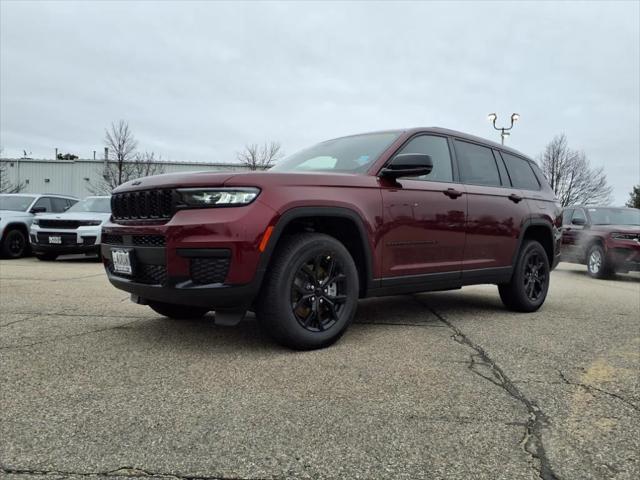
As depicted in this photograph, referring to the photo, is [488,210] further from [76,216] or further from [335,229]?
[76,216]

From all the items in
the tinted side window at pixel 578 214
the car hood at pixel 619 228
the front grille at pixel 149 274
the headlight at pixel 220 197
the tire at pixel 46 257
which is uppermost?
the headlight at pixel 220 197

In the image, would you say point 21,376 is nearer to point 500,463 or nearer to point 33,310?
point 33,310

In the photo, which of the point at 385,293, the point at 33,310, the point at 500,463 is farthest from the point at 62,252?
the point at 500,463

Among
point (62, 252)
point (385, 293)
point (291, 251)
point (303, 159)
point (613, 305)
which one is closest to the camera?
point (291, 251)

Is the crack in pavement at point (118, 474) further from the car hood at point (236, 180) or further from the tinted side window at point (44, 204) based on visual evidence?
the tinted side window at point (44, 204)

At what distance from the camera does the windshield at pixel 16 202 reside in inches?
495

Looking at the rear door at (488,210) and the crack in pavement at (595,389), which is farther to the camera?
the rear door at (488,210)

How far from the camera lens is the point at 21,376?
9.50ft

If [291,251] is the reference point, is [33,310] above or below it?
below

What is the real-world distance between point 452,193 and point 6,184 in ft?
142

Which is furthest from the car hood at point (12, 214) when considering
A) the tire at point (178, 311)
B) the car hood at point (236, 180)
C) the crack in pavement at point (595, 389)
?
the crack in pavement at point (595, 389)

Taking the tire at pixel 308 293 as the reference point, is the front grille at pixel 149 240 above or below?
above

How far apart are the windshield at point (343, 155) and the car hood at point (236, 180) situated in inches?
18.6

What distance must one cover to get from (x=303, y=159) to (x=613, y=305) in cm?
437
